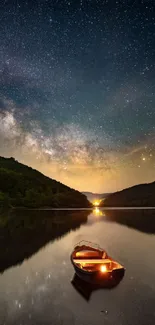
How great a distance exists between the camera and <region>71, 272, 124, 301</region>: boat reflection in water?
18.4 metres

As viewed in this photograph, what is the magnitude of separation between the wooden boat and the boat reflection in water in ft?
0.82

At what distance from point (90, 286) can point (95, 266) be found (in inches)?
62.4

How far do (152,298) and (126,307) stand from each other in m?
2.76

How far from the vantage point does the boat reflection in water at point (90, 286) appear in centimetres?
1839

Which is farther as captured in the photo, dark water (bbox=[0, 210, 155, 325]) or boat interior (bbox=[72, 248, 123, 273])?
boat interior (bbox=[72, 248, 123, 273])

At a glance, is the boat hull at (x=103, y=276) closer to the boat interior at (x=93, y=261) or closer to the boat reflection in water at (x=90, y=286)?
the boat reflection in water at (x=90, y=286)

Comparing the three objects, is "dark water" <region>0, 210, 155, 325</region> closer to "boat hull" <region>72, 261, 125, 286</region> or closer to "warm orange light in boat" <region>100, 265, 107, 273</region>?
"boat hull" <region>72, 261, 125, 286</region>

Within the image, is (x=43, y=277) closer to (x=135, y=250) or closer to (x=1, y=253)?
(x=1, y=253)

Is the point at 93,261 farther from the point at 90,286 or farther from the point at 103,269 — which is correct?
the point at 103,269

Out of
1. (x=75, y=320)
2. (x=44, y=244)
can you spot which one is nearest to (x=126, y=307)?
(x=75, y=320)

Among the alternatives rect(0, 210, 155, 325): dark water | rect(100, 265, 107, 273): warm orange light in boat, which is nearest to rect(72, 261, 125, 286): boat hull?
rect(100, 265, 107, 273): warm orange light in boat

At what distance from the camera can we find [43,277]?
23.4m

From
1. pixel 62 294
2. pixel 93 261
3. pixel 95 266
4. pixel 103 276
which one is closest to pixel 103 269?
pixel 103 276

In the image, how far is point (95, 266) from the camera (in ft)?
68.0
